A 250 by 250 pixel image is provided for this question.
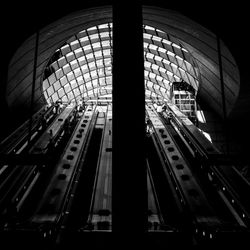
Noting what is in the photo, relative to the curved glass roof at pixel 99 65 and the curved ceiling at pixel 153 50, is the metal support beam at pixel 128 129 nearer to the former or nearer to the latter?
the curved ceiling at pixel 153 50

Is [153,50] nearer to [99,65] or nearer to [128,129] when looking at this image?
[99,65]

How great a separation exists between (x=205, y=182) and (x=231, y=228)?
10.2 ft

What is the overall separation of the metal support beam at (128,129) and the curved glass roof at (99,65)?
53.0 feet

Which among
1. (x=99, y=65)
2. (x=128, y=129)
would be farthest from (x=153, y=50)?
(x=128, y=129)

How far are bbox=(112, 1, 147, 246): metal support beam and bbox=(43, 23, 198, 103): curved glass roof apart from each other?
16163 millimetres

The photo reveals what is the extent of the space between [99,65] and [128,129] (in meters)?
28.2

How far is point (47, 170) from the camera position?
967 cm

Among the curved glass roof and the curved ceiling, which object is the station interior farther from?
the curved glass roof

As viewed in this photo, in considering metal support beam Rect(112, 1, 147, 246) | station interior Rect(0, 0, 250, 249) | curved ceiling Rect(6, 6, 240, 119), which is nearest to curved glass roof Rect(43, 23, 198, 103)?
curved ceiling Rect(6, 6, 240, 119)

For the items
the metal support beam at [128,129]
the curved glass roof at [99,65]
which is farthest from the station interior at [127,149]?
the curved glass roof at [99,65]

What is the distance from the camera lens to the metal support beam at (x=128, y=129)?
14.7ft

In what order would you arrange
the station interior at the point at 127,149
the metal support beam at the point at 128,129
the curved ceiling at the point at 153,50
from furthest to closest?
the curved ceiling at the point at 153,50
the station interior at the point at 127,149
the metal support beam at the point at 128,129

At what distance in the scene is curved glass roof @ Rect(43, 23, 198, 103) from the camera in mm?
24297

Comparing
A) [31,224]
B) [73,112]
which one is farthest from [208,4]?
[73,112]
